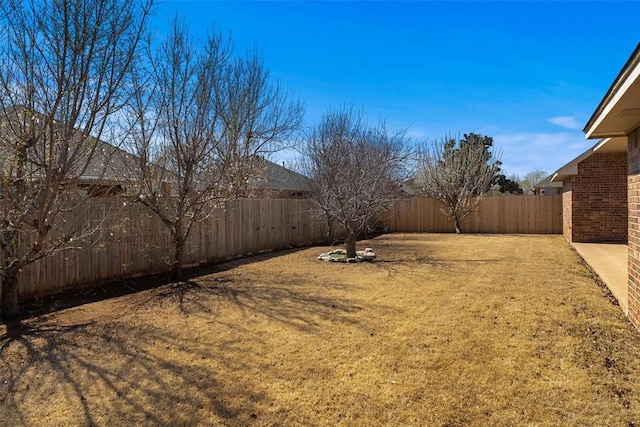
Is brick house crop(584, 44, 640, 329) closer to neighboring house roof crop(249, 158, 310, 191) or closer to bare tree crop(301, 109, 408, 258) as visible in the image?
bare tree crop(301, 109, 408, 258)

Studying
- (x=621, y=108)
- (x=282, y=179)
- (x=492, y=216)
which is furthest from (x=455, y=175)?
(x=621, y=108)

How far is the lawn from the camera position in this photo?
107 inches

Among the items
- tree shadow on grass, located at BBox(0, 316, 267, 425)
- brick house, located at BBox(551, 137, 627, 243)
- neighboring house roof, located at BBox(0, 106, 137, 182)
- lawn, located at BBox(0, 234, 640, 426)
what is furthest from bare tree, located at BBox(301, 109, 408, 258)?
tree shadow on grass, located at BBox(0, 316, 267, 425)

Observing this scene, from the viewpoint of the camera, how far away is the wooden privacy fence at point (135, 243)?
5.83 meters

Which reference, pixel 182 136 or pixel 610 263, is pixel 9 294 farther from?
pixel 610 263

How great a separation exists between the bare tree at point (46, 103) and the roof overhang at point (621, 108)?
202 inches

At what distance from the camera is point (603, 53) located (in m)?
8.67

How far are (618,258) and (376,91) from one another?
24.4 ft

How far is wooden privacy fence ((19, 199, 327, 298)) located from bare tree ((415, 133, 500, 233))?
901cm

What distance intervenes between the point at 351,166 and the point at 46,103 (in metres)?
6.66

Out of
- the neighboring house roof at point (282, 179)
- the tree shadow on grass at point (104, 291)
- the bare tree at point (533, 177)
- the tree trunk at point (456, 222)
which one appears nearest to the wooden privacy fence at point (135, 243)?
the tree shadow on grass at point (104, 291)

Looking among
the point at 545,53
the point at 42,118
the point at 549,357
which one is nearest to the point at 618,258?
the point at 545,53

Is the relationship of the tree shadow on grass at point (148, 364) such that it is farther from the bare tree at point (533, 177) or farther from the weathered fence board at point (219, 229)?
the bare tree at point (533, 177)

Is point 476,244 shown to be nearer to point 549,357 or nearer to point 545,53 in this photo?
point 545,53
